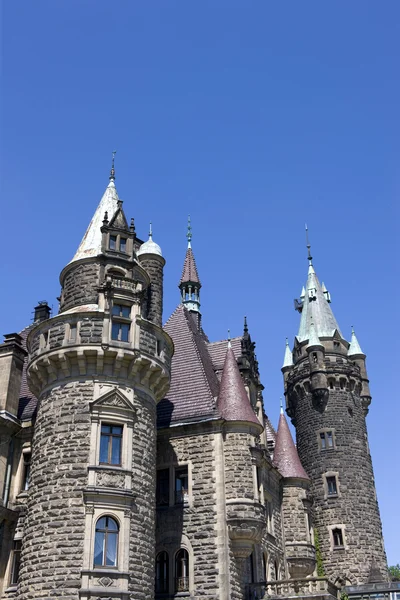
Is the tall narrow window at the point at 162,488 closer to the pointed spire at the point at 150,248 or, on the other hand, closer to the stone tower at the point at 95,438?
the stone tower at the point at 95,438

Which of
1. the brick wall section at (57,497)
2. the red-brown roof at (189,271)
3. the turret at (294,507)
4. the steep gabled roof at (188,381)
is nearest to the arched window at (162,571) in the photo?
the steep gabled roof at (188,381)

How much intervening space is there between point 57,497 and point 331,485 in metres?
24.6

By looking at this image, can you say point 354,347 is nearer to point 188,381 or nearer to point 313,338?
point 313,338

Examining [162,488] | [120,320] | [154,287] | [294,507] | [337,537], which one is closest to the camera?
[120,320]

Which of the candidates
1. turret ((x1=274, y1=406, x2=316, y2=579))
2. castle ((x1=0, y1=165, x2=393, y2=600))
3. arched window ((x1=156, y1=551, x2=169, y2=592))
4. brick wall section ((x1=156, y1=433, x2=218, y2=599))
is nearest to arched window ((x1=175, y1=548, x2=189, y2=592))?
castle ((x1=0, y1=165, x2=393, y2=600))

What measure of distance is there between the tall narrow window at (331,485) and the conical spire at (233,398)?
51.2ft

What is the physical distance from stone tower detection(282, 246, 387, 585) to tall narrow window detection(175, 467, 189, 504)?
16699 millimetres

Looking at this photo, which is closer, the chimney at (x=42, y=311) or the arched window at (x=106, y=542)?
the arched window at (x=106, y=542)

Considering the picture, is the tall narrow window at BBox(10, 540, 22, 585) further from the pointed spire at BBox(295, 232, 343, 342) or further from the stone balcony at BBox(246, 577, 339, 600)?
the pointed spire at BBox(295, 232, 343, 342)

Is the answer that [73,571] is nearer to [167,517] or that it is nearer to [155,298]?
[167,517]

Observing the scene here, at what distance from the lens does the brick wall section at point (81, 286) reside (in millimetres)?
28562

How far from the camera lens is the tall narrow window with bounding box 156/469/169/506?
97.5 feet

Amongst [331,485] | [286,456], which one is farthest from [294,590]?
[331,485]

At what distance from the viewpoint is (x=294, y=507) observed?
36438 millimetres
